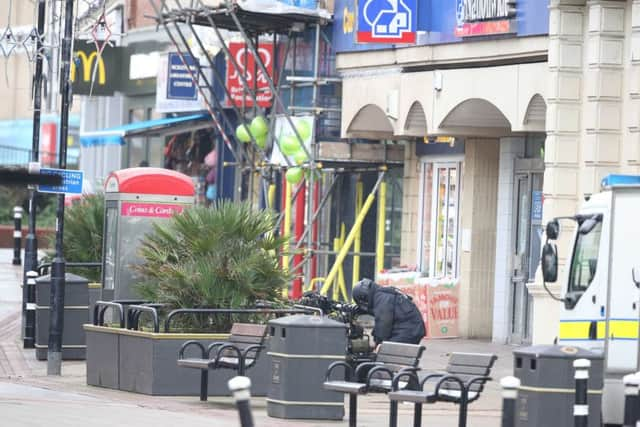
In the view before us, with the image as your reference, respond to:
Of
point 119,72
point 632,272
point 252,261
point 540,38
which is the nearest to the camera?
point 632,272

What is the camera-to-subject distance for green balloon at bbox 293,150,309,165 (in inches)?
1016

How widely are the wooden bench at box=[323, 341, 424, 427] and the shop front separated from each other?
25.8 feet

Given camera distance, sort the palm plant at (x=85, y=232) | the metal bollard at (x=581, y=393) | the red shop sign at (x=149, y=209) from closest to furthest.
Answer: the metal bollard at (x=581, y=393) < the red shop sign at (x=149, y=209) < the palm plant at (x=85, y=232)

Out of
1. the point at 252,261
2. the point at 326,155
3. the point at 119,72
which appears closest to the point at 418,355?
the point at 252,261

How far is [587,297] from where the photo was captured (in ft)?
45.0

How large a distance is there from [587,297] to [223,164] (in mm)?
18644

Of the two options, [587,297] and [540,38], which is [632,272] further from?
[540,38]

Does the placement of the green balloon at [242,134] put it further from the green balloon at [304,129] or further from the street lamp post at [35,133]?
the street lamp post at [35,133]

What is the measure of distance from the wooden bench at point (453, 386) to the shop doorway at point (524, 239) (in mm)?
9850

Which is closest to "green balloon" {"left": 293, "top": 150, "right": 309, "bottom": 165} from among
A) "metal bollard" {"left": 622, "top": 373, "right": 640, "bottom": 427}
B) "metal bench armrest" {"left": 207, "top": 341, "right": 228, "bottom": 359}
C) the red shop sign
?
the red shop sign

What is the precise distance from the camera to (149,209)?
19.8 metres

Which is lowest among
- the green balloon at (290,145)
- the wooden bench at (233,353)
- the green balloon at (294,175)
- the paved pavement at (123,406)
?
the paved pavement at (123,406)

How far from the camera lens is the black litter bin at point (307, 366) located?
523 inches

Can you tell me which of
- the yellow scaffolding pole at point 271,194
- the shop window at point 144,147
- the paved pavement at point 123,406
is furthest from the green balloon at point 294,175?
the shop window at point 144,147
